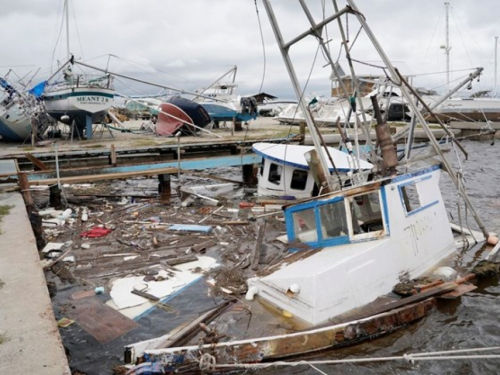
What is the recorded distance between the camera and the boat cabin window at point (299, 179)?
1694 centimetres

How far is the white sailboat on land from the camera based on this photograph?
26.8 meters

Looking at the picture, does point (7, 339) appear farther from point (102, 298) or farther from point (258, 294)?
point (258, 294)

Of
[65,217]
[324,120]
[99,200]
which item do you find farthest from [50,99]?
[324,120]

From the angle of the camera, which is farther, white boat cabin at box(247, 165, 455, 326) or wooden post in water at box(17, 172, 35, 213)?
wooden post in water at box(17, 172, 35, 213)

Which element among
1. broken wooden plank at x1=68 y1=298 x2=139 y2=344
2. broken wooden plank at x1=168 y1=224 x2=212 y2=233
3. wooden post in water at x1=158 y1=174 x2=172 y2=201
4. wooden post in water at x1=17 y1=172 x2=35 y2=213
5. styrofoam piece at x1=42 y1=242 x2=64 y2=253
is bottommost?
broken wooden plank at x1=68 y1=298 x2=139 y2=344

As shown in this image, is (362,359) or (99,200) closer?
(362,359)

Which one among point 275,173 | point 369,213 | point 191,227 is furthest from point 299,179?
point 369,213

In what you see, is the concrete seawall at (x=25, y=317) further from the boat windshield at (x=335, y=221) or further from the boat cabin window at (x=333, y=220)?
the boat cabin window at (x=333, y=220)

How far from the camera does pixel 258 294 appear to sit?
8.70m

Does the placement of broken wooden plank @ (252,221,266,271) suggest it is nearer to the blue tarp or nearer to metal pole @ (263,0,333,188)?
metal pole @ (263,0,333,188)

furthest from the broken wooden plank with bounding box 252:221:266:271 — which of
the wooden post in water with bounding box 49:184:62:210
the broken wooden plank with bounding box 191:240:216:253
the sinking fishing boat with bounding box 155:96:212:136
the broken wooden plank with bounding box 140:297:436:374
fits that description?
the sinking fishing boat with bounding box 155:96:212:136

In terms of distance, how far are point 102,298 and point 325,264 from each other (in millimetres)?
4911

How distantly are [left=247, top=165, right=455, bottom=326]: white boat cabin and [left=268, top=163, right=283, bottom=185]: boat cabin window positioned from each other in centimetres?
717

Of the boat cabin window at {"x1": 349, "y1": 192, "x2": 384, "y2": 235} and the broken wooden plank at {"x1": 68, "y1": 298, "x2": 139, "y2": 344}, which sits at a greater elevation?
the boat cabin window at {"x1": 349, "y1": 192, "x2": 384, "y2": 235}
